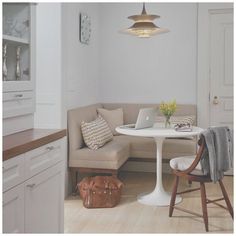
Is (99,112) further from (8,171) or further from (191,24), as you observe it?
(8,171)

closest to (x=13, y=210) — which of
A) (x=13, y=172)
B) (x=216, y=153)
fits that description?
(x=13, y=172)

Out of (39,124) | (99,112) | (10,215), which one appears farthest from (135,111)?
(10,215)

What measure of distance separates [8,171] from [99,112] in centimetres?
318

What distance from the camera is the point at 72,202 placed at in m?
3.94

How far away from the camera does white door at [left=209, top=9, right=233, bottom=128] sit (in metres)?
5.16

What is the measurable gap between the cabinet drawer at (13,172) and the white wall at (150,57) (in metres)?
3.55

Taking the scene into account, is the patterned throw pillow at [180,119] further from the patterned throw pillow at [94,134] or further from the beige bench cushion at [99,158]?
the beige bench cushion at [99,158]

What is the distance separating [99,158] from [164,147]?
0.90m

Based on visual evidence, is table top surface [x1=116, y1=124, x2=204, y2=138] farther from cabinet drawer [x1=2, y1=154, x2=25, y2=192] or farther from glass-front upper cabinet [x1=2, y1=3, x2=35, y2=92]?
cabinet drawer [x1=2, y1=154, x2=25, y2=192]

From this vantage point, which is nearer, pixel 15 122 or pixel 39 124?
pixel 15 122

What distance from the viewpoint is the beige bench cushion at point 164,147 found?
4.57 meters

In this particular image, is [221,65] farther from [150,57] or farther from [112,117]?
[112,117]

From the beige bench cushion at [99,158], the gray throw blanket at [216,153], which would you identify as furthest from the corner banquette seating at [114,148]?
the gray throw blanket at [216,153]

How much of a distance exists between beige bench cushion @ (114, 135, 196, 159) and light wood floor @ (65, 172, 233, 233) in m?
0.56
